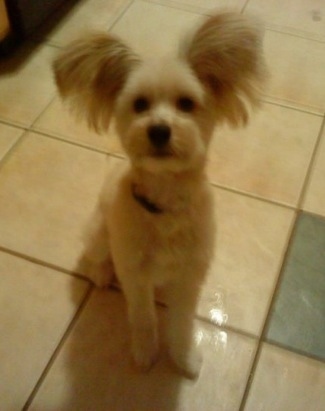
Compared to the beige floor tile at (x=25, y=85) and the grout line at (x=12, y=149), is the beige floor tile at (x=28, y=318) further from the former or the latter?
the beige floor tile at (x=25, y=85)

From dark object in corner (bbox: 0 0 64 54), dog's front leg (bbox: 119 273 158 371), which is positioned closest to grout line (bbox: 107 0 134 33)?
dark object in corner (bbox: 0 0 64 54)

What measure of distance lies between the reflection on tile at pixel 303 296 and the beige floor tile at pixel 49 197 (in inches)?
19.8

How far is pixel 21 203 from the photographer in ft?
4.74

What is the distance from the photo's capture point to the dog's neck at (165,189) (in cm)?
95

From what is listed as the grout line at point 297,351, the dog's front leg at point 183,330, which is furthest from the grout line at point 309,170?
the dog's front leg at point 183,330

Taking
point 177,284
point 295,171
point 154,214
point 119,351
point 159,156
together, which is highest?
point 159,156

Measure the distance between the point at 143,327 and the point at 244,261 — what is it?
335 millimetres

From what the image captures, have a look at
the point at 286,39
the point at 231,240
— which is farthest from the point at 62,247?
the point at 286,39

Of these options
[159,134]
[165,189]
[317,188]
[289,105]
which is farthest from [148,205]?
[289,105]

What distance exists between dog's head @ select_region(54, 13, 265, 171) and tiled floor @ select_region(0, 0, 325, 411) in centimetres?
25

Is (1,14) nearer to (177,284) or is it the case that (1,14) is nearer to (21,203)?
(21,203)

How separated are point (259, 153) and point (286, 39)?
589 mm

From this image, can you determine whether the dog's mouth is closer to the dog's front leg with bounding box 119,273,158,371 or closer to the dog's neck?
the dog's neck

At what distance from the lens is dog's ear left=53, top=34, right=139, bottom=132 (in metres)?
0.88
